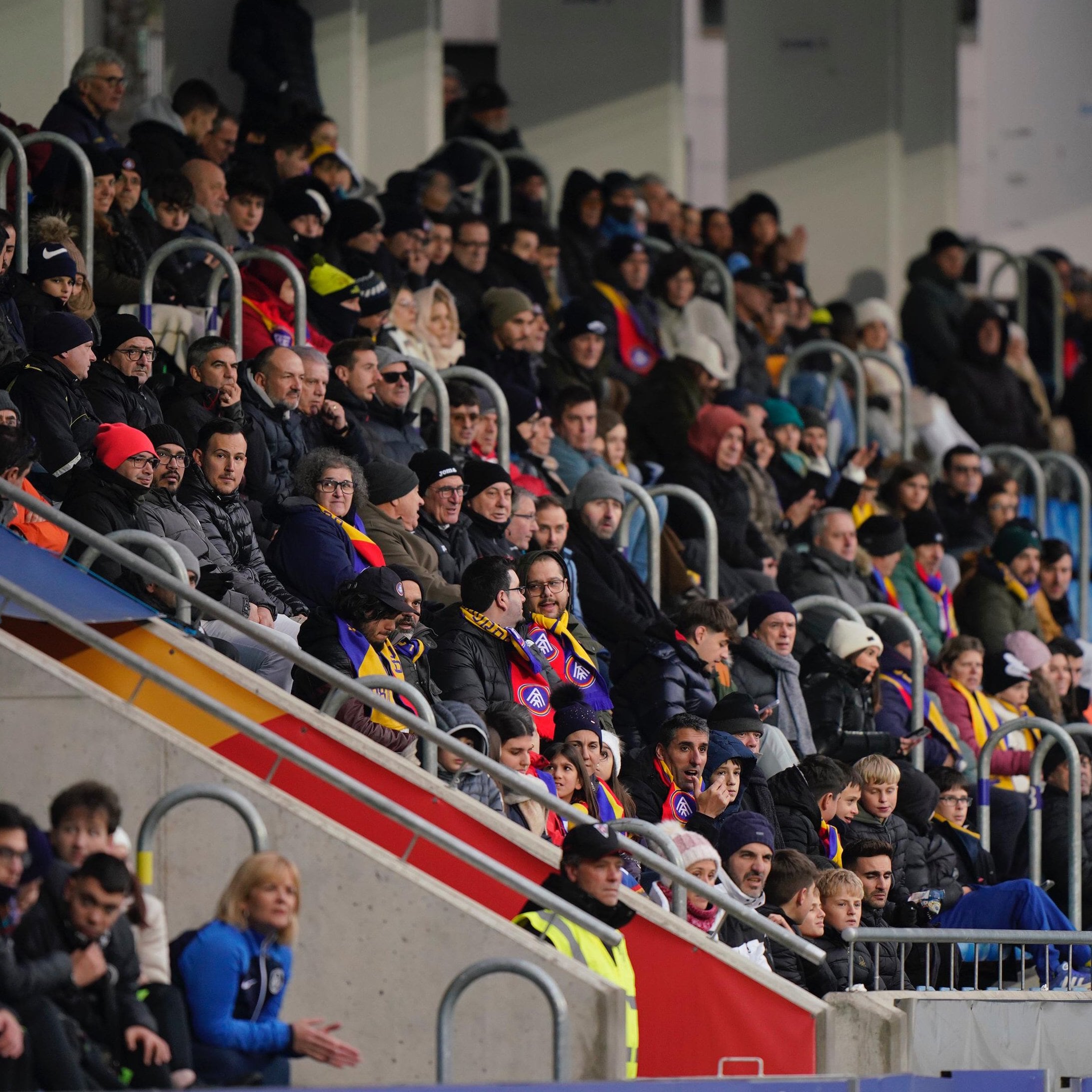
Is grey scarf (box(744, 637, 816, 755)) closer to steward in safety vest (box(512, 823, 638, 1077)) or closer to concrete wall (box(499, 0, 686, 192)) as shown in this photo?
steward in safety vest (box(512, 823, 638, 1077))

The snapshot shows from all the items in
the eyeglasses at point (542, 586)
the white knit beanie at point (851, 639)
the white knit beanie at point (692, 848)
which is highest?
the white knit beanie at point (851, 639)

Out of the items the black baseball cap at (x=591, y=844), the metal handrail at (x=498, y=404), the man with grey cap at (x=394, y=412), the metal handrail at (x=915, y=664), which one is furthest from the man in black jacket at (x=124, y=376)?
the metal handrail at (x=915, y=664)

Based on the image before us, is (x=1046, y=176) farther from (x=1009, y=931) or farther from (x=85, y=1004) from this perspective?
(x=85, y=1004)

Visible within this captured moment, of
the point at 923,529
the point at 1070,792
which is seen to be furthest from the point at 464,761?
the point at 923,529

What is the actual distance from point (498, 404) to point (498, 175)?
5193 mm

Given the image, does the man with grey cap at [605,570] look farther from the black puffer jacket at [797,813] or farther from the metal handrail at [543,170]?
the metal handrail at [543,170]

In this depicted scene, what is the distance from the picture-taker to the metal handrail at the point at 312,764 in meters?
7.59

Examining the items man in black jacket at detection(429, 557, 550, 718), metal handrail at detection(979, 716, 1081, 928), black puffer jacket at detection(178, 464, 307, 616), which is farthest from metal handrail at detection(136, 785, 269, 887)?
metal handrail at detection(979, 716, 1081, 928)

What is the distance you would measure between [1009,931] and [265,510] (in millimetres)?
3361

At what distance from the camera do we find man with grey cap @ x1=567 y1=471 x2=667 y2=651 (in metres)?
11.5

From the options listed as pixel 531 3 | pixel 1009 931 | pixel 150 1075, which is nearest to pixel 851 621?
pixel 1009 931

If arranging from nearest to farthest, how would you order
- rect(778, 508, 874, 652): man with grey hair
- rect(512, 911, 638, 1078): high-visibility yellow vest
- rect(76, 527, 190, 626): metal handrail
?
rect(512, 911, 638, 1078): high-visibility yellow vest
rect(76, 527, 190, 626): metal handrail
rect(778, 508, 874, 652): man with grey hair

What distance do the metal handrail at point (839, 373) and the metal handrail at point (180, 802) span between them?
9.32 m

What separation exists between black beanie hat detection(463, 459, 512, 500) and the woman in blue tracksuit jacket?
432cm
